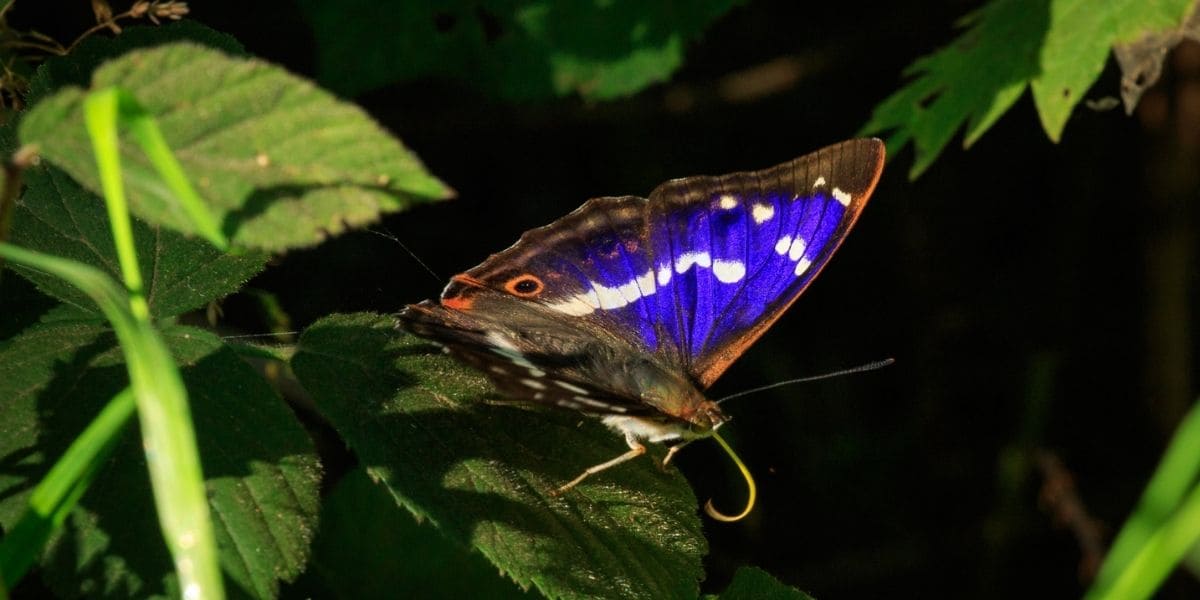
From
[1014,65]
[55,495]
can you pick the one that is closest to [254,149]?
[55,495]

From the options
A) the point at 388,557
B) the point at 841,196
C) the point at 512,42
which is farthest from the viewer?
the point at 512,42

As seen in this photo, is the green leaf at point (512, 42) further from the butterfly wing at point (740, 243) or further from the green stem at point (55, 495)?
the green stem at point (55, 495)

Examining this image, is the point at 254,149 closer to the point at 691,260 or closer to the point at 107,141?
the point at 107,141

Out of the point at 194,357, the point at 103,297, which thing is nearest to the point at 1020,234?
the point at 194,357

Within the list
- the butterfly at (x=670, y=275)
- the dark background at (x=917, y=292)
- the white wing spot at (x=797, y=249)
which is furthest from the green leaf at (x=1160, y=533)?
the dark background at (x=917, y=292)

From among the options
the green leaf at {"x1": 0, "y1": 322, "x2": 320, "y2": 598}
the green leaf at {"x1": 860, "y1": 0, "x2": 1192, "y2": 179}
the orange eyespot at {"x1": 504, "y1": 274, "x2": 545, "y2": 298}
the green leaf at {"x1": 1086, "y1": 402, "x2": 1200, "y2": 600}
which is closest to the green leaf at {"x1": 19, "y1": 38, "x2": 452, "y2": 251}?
the green leaf at {"x1": 0, "y1": 322, "x2": 320, "y2": 598}

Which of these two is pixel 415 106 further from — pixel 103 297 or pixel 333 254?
pixel 103 297
